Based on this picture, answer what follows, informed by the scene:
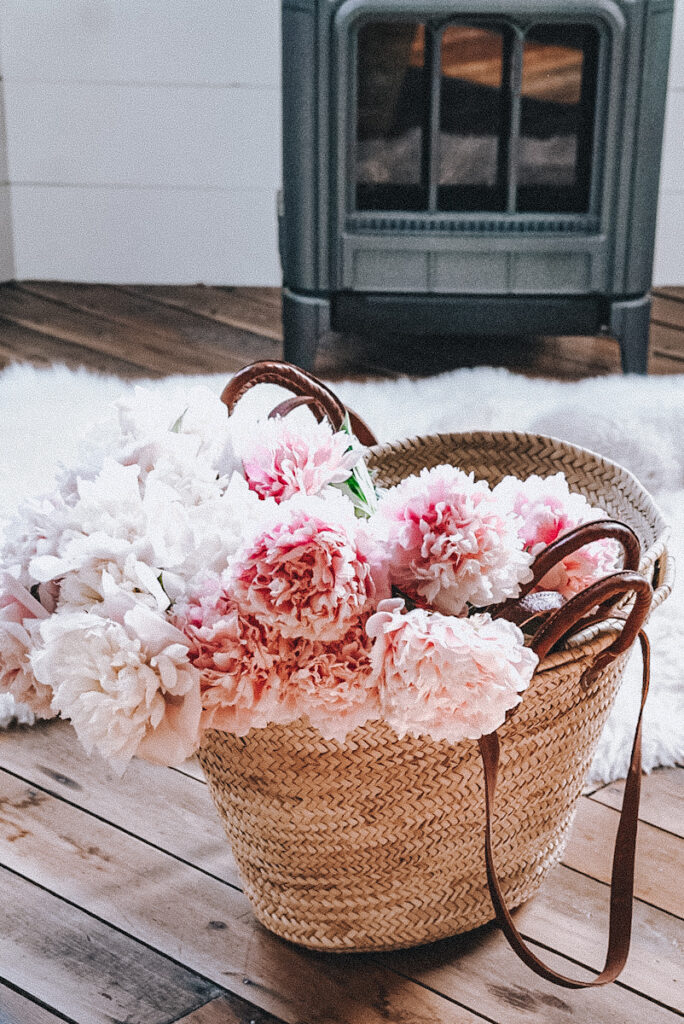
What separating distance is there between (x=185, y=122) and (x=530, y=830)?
7.01 ft

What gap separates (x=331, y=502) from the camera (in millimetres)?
845

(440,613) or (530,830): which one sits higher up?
(440,613)

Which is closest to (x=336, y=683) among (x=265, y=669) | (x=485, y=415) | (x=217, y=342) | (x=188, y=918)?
(x=265, y=669)

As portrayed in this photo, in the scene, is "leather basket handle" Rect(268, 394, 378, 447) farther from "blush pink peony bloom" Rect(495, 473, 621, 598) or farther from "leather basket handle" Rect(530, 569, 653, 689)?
"leather basket handle" Rect(530, 569, 653, 689)

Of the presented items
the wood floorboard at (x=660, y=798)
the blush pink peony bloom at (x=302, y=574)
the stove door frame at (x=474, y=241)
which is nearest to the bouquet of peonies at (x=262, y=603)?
the blush pink peony bloom at (x=302, y=574)

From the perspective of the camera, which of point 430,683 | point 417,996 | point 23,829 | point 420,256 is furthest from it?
point 420,256

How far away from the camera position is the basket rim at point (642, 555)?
36.4 inches

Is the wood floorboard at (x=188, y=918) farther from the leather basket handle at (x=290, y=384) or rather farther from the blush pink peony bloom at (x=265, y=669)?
the leather basket handle at (x=290, y=384)

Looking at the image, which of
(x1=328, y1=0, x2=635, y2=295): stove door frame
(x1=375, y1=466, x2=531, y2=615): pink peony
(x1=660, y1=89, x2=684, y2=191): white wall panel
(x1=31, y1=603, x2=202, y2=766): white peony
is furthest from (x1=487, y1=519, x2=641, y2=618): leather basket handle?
(x1=660, y1=89, x2=684, y2=191): white wall panel

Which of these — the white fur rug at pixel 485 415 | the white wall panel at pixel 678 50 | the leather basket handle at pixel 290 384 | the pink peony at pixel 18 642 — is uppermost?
the white wall panel at pixel 678 50

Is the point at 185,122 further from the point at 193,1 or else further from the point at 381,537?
the point at 381,537

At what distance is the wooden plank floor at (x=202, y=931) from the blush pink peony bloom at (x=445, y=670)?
32cm

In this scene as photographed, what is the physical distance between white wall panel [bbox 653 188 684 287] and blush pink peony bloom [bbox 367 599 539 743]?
220 cm

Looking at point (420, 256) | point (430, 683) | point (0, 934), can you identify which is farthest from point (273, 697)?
point (420, 256)
